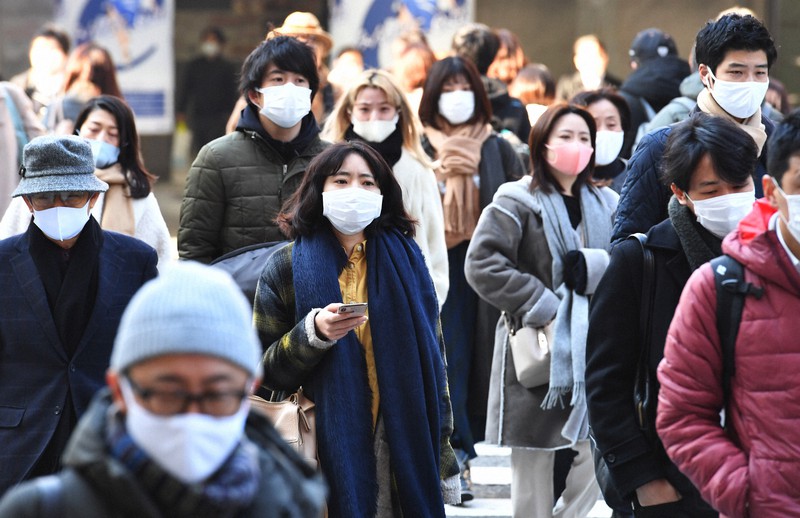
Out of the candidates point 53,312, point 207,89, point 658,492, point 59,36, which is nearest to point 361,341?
point 53,312

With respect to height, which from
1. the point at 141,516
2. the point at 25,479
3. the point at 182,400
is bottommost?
the point at 25,479

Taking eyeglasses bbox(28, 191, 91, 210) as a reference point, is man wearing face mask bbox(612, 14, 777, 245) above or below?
above

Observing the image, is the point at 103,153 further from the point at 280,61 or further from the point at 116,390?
the point at 116,390

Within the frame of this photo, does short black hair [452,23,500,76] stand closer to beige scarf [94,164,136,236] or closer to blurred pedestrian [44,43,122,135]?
blurred pedestrian [44,43,122,135]

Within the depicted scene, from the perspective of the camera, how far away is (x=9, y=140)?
8.43 meters

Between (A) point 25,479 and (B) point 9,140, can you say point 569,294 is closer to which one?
(A) point 25,479

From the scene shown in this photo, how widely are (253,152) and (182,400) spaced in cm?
402

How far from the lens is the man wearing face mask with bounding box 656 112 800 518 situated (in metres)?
3.75

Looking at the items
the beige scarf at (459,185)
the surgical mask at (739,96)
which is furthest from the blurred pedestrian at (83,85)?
the surgical mask at (739,96)

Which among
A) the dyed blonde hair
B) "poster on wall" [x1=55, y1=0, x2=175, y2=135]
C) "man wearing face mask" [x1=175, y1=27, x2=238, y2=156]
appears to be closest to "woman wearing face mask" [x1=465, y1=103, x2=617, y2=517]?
the dyed blonde hair

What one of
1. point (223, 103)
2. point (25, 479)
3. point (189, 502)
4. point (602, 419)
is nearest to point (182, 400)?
point (189, 502)

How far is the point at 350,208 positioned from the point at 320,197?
16cm

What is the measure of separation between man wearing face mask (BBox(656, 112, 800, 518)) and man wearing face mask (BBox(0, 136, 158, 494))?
7.00 feet

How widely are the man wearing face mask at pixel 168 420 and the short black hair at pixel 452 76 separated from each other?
5.76 m
